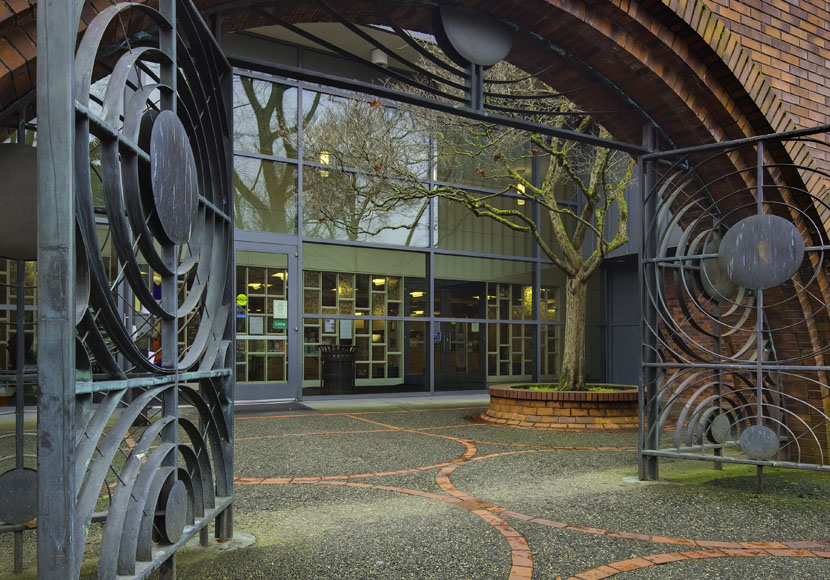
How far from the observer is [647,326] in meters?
6.11

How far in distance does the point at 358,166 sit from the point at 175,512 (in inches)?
357

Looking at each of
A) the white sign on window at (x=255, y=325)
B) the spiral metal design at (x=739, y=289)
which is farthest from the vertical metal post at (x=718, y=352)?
the white sign on window at (x=255, y=325)

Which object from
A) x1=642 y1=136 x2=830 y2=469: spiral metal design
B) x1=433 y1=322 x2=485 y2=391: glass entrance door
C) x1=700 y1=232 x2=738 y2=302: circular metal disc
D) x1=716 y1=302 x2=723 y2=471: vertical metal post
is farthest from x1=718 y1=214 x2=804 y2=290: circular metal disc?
x1=433 y1=322 x2=485 y2=391: glass entrance door

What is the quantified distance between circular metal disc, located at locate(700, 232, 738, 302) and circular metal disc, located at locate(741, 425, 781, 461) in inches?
50.4

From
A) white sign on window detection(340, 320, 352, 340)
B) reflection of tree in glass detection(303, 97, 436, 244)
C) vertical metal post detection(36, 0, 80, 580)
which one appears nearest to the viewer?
vertical metal post detection(36, 0, 80, 580)

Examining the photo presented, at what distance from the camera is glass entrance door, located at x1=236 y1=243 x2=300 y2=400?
1280cm

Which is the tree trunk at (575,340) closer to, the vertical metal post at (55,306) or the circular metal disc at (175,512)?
the circular metal disc at (175,512)

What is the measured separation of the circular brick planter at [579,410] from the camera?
9.53 m

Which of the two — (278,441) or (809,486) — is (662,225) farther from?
(278,441)

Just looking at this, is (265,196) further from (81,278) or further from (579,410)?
(81,278)

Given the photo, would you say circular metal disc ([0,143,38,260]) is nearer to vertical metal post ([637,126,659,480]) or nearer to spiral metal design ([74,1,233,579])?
spiral metal design ([74,1,233,579])

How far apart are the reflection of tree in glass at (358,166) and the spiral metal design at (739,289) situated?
550 centimetres

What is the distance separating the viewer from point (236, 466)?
6668 millimetres

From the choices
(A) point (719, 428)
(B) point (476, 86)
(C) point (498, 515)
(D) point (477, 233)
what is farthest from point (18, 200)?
(D) point (477, 233)
